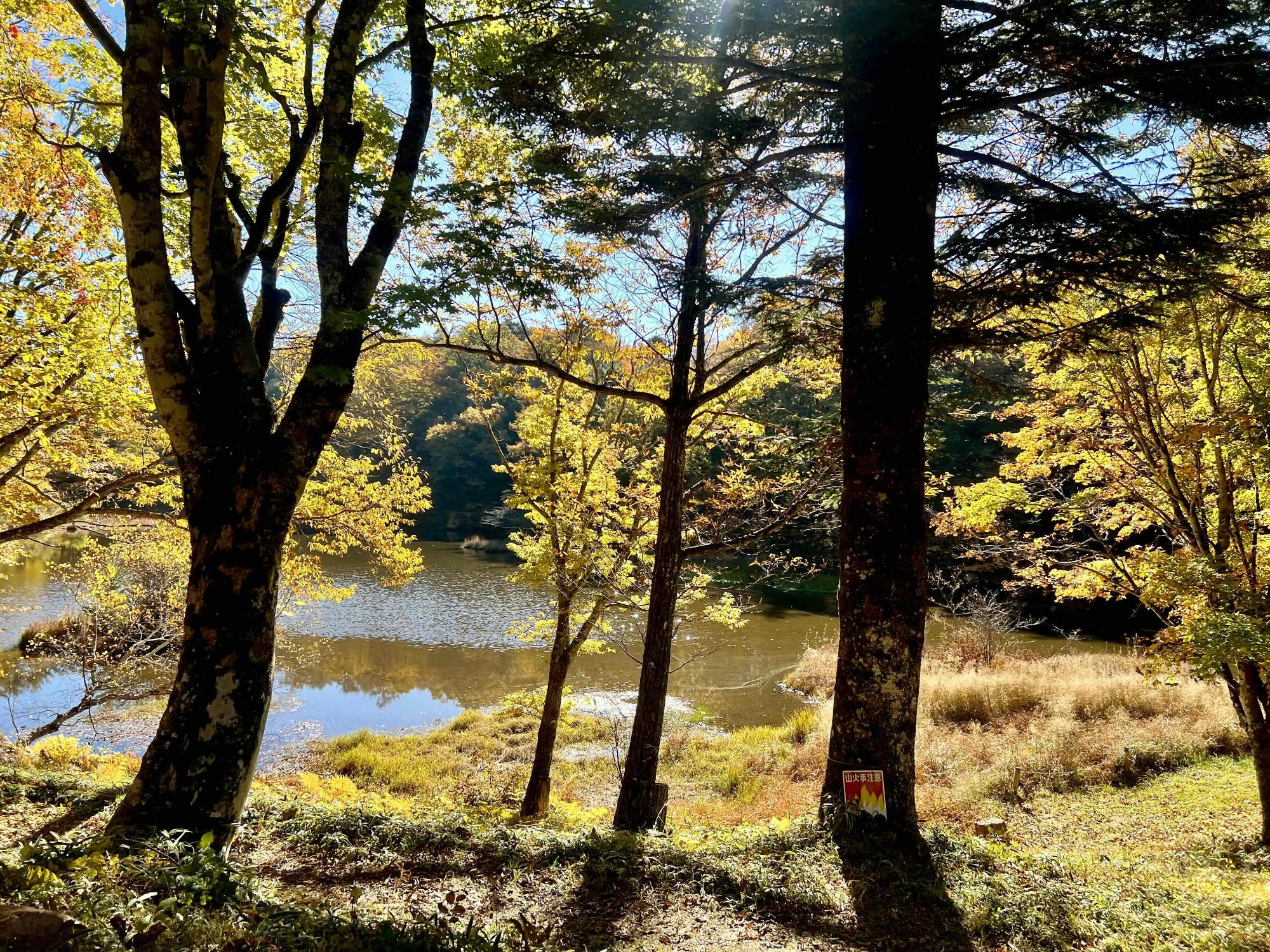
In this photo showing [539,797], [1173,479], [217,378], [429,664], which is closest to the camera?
[217,378]

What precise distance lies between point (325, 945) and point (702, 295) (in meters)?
4.45

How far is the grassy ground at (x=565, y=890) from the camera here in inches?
103

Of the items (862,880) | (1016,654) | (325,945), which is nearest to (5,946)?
Answer: (325,945)

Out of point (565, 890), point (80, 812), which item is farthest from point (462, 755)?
point (565, 890)

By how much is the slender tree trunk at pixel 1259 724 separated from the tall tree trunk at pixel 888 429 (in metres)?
5.22

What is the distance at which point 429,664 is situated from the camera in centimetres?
1861

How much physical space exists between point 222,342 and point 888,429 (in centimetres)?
404

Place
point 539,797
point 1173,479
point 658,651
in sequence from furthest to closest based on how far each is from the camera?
1. point 539,797
2. point 1173,479
3. point 658,651

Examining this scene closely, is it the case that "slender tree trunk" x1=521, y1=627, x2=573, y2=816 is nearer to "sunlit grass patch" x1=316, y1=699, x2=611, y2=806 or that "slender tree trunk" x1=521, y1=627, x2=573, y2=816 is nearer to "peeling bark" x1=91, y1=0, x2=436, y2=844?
"sunlit grass patch" x1=316, y1=699, x2=611, y2=806

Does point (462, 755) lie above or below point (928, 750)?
below

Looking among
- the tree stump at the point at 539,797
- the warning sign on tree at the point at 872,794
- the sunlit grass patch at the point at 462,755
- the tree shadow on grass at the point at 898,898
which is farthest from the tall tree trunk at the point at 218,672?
the sunlit grass patch at the point at 462,755

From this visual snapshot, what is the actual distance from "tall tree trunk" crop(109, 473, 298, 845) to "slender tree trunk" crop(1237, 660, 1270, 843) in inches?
338

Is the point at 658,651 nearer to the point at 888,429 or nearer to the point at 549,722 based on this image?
the point at 549,722

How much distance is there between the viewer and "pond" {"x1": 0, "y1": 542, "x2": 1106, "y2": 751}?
1439 cm
